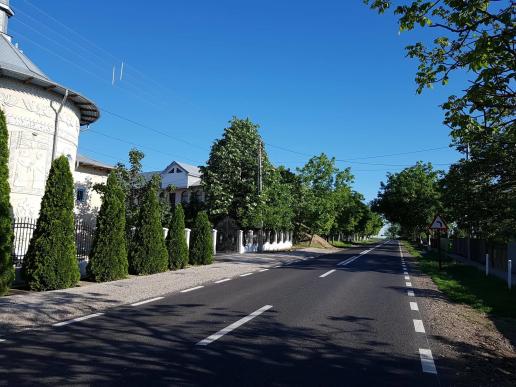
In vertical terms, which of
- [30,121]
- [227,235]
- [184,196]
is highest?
[184,196]

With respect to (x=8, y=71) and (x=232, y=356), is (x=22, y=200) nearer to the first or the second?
(x=8, y=71)

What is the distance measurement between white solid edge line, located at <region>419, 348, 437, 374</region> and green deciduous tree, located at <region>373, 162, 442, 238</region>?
43.4m

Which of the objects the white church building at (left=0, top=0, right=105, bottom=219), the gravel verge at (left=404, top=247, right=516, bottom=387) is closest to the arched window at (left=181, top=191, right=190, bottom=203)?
the white church building at (left=0, top=0, right=105, bottom=219)

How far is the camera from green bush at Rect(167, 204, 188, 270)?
62.1 ft

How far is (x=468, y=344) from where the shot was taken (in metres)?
6.98

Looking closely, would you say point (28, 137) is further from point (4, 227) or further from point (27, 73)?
point (4, 227)

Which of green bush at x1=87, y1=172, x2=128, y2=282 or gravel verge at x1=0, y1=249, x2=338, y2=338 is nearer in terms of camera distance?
gravel verge at x1=0, y1=249, x2=338, y2=338

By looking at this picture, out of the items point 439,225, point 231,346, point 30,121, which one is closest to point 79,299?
point 231,346

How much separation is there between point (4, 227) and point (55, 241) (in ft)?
4.75

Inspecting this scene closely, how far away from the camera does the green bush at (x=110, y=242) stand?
14.1m

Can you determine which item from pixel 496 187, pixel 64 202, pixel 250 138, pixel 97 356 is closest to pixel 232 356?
pixel 97 356

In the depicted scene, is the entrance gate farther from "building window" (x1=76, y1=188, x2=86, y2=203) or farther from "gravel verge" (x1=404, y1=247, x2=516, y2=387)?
"gravel verge" (x1=404, y1=247, x2=516, y2=387)

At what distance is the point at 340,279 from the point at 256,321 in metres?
8.10

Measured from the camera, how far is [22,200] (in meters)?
19.4
